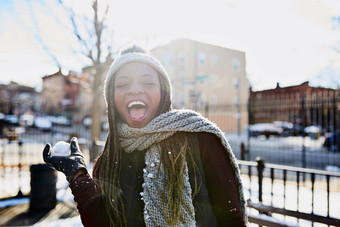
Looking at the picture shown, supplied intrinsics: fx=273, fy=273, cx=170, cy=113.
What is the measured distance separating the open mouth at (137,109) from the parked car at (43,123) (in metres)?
19.9

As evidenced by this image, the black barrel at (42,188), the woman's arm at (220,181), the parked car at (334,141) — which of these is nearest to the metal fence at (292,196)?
the woman's arm at (220,181)

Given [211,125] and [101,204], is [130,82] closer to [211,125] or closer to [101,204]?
[211,125]

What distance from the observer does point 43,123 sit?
2020 cm

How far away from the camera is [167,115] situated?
1.48 m

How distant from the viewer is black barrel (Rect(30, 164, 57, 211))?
197 inches

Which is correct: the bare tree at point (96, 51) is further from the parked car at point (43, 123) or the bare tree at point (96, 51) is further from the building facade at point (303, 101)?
the parked car at point (43, 123)

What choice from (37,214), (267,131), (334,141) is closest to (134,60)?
(37,214)

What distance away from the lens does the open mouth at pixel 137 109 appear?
1.48 m

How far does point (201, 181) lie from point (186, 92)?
2018 centimetres

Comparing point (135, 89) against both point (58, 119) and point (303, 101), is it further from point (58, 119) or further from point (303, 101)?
point (58, 119)

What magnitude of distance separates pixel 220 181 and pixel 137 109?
1.89ft

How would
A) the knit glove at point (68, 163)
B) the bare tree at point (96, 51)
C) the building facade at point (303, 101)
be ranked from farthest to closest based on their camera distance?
1. the building facade at point (303, 101)
2. the bare tree at point (96, 51)
3. the knit glove at point (68, 163)

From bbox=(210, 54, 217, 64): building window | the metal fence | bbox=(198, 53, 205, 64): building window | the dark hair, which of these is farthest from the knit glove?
bbox=(198, 53, 205, 64): building window

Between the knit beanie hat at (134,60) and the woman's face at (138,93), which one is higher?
the knit beanie hat at (134,60)
